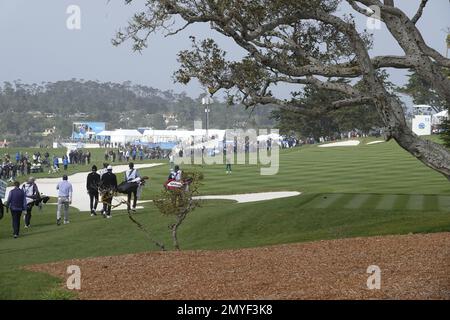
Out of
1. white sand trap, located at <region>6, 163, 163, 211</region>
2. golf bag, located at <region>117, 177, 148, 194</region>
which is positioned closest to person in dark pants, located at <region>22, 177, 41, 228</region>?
golf bag, located at <region>117, 177, 148, 194</region>

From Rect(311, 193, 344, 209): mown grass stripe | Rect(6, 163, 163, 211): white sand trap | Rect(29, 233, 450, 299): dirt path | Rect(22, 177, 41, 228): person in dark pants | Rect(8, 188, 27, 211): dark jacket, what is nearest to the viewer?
Rect(29, 233, 450, 299): dirt path

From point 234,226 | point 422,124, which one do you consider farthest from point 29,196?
point 422,124

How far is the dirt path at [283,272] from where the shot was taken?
9.77m

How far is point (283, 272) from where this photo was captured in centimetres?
1135

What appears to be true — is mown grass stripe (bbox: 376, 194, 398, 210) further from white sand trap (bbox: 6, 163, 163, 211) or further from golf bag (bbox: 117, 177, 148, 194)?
white sand trap (bbox: 6, 163, 163, 211)

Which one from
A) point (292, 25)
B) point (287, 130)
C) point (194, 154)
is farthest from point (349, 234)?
point (287, 130)

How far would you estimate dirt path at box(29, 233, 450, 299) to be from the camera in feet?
32.0

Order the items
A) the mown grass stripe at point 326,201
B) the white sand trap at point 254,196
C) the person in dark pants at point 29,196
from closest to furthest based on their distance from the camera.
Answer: the mown grass stripe at point 326,201 < the person in dark pants at point 29,196 < the white sand trap at point 254,196

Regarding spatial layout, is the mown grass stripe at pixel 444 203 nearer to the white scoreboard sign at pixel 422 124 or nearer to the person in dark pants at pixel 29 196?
the person in dark pants at pixel 29 196

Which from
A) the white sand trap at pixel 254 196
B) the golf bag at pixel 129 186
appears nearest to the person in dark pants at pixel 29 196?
the golf bag at pixel 129 186

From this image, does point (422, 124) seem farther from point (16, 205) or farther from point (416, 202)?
point (16, 205)

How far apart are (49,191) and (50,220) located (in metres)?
16.8

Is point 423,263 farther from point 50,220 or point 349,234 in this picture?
point 50,220

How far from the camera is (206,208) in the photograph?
26750 millimetres
